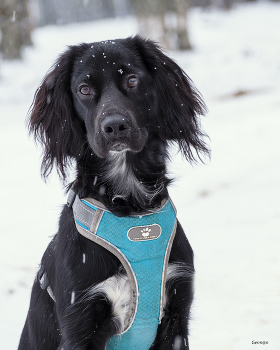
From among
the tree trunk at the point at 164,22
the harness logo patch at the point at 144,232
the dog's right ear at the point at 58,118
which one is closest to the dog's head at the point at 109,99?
the dog's right ear at the point at 58,118

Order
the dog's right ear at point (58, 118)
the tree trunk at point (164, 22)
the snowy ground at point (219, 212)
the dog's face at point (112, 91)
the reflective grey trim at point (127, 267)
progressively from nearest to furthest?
the reflective grey trim at point (127, 267)
the dog's face at point (112, 91)
the dog's right ear at point (58, 118)
the snowy ground at point (219, 212)
the tree trunk at point (164, 22)

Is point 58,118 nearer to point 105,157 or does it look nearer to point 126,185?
point 105,157

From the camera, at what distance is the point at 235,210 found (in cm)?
585

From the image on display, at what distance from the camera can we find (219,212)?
19.2ft

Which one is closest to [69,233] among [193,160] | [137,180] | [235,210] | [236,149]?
[137,180]

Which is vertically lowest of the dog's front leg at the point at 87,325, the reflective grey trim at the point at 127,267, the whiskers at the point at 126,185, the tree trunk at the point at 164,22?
the tree trunk at the point at 164,22

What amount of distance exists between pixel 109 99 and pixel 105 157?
320 millimetres

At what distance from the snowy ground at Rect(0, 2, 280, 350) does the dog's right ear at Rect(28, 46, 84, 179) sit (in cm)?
42

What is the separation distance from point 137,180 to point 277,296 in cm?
176

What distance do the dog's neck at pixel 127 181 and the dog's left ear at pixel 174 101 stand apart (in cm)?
16

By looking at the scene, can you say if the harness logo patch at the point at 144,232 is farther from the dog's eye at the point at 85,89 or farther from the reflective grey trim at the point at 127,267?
the dog's eye at the point at 85,89

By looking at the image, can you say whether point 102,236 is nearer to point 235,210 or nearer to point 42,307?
point 42,307

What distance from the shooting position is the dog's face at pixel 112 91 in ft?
8.70

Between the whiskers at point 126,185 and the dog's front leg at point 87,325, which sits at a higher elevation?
the whiskers at point 126,185
